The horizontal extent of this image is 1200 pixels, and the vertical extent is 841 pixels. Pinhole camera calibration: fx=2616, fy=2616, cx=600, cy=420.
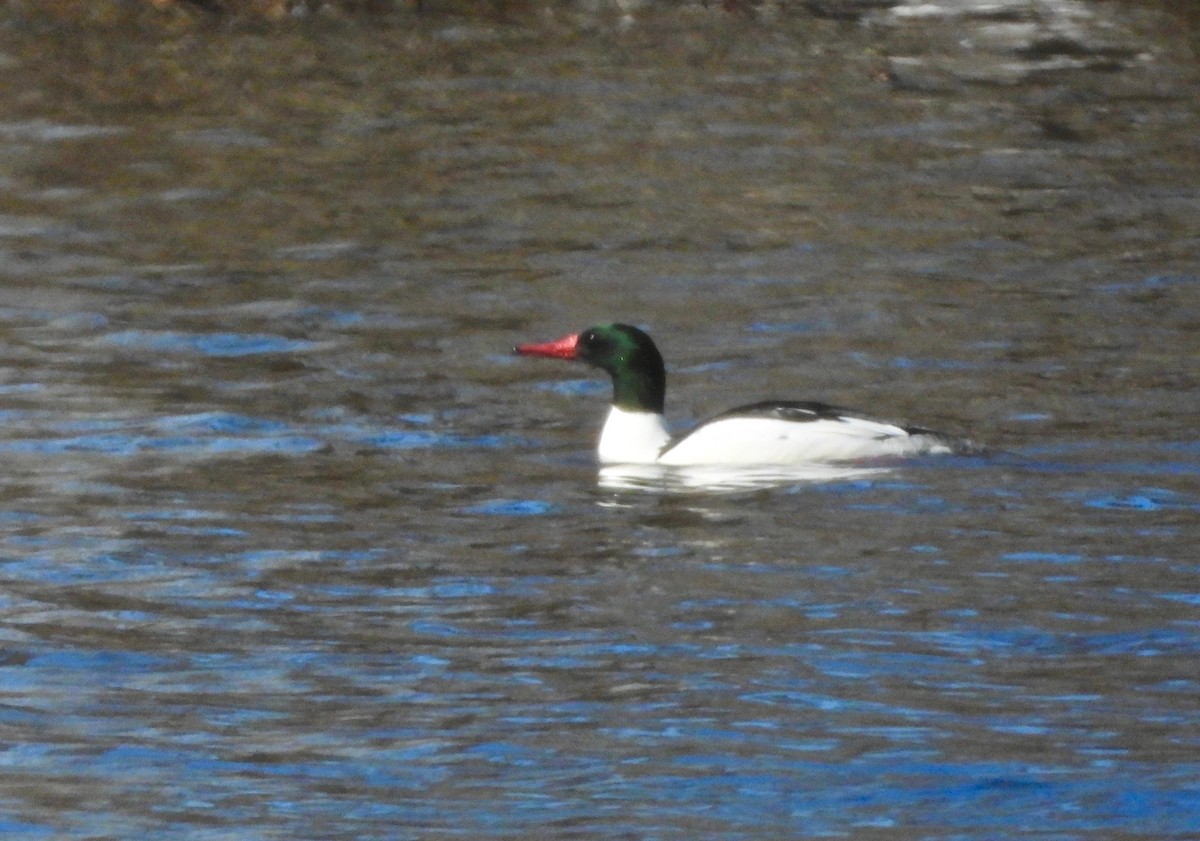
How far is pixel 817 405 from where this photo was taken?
12867 millimetres

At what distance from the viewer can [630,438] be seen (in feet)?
43.7

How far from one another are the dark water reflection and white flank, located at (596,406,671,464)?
7.9 inches

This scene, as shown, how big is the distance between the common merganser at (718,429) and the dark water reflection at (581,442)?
0.20 metres

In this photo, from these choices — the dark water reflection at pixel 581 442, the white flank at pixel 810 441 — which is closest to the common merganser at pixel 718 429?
the white flank at pixel 810 441

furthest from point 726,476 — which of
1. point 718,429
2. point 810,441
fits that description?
point 810,441

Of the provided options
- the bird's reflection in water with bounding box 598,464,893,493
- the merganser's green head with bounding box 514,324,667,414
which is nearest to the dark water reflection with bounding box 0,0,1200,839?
the bird's reflection in water with bounding box 598,464,893,493

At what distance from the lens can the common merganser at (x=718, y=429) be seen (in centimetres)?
1276

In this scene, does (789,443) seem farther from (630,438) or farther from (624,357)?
(624,357)

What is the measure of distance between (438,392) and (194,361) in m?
1.65

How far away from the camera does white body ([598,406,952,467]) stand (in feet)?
41.8

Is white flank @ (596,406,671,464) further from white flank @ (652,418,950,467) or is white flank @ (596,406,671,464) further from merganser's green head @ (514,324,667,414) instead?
white flank @ (652,418,950,467)

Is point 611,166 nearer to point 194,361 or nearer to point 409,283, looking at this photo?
point 409,283

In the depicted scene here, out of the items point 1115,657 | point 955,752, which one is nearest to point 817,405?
point 1115,657

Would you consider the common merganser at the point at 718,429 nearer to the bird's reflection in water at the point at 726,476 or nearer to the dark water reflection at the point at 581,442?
the bird's reflection in water at the point at 726,476
